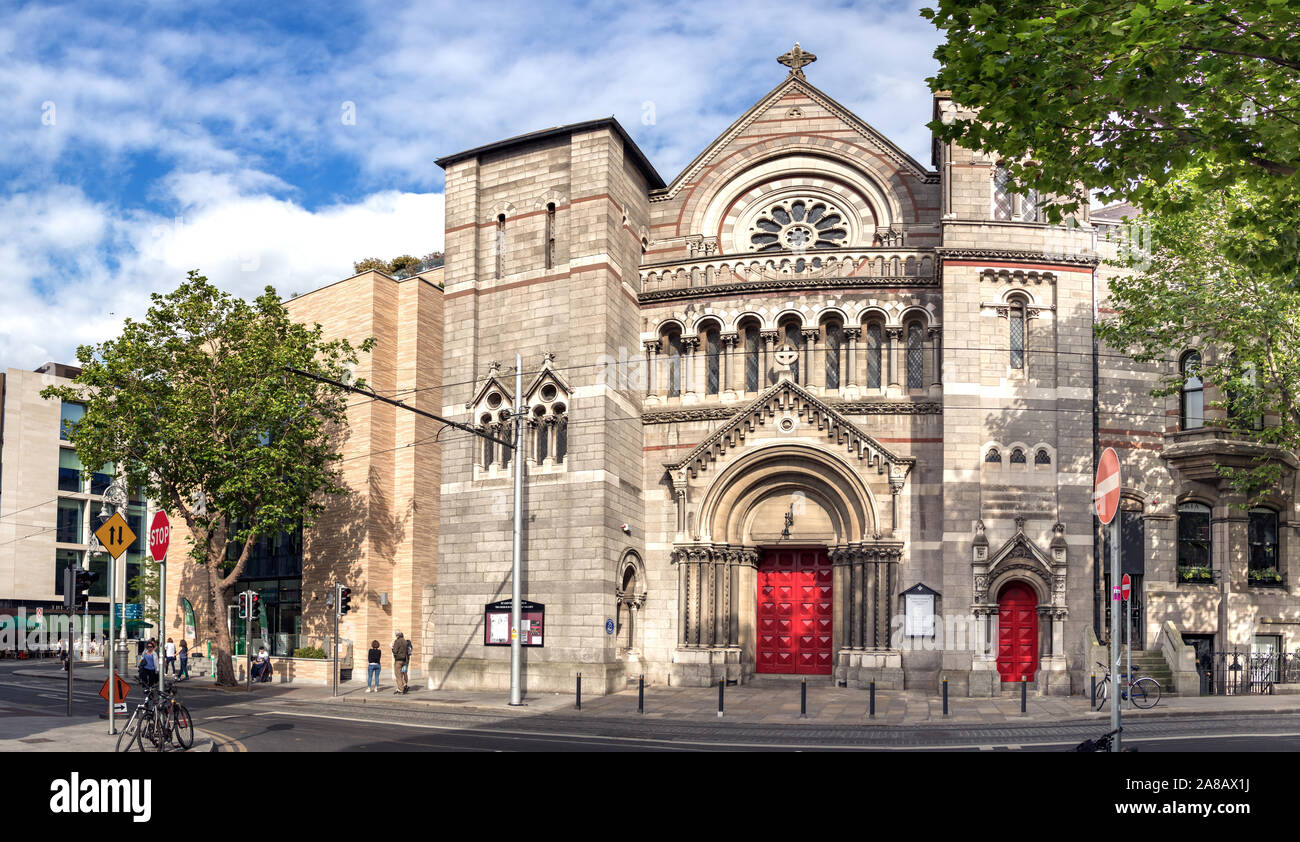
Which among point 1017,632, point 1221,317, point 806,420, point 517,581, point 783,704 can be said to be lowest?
point 783,704

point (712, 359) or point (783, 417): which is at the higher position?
point (712, 359)

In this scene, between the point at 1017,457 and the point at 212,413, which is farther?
the point at 212,413

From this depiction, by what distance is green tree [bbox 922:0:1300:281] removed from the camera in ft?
34.4

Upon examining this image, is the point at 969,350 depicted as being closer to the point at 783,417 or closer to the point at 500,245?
the point at 783,417

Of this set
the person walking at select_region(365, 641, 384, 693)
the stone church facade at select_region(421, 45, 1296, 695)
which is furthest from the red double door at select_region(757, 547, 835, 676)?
the person walking at select_region(365, 641, 384, 693)

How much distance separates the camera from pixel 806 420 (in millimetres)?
31734

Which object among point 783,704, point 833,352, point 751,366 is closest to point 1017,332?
point 833,352

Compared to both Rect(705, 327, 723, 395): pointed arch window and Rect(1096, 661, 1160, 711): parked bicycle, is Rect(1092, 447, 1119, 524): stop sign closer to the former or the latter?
Rect(1096, 661, 1160, 711): parked bicycle

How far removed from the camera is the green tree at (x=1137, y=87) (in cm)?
1048

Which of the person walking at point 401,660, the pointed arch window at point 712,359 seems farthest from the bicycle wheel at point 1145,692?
the person walking at point 401,660

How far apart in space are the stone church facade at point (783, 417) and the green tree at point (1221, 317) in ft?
6.03

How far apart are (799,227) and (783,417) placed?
23.3ft

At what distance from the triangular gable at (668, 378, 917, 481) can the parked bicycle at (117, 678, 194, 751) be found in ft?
59.6

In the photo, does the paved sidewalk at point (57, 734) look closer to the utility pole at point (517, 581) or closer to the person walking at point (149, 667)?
the person walking at point (149, 667)
